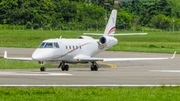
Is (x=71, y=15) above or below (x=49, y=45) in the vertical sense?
above

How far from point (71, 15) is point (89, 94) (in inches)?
4865

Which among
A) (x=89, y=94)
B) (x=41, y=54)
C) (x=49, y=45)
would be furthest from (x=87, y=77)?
(x=89, y=94)

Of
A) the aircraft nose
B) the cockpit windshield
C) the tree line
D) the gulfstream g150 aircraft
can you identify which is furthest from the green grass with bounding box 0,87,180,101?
the tree line

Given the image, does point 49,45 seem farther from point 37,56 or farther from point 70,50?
point 70,50

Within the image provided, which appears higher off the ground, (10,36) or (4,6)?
(4,6)

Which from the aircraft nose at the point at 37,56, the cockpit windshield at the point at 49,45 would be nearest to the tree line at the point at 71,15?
the cockpit windshield at the point at 49,45

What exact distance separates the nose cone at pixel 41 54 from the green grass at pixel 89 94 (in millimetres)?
11633

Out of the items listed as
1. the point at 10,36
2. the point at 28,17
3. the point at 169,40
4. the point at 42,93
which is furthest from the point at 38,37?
the point at 42,93

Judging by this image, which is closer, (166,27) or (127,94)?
(127,94)

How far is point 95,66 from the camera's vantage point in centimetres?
3325

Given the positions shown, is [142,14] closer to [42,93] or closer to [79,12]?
[79,12]

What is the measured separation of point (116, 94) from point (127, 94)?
469 millimetres

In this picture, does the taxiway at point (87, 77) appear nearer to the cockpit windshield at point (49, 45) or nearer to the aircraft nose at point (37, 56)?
the aircraft nose at point (37, 56)

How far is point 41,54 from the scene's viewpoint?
1148 inches
